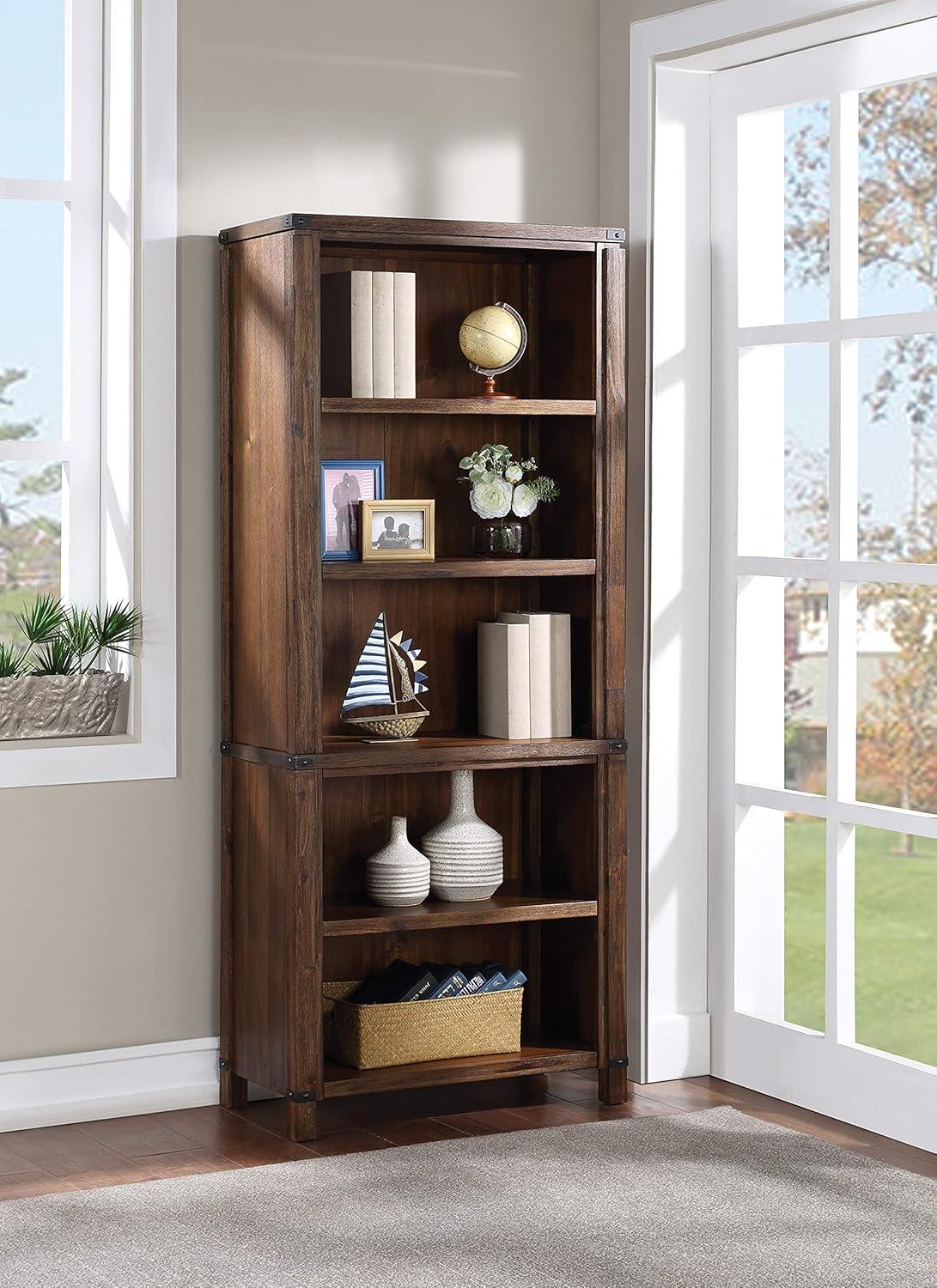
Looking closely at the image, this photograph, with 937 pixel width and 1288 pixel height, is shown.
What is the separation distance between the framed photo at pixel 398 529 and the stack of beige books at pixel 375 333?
0.22 meters

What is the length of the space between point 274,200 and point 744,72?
105 cm

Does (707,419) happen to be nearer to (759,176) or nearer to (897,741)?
(759,176)

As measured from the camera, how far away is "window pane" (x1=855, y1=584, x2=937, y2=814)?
6.40 m

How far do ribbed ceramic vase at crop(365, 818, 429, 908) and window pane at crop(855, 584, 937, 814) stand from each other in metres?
3.17

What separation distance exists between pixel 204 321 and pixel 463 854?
4.04 feet

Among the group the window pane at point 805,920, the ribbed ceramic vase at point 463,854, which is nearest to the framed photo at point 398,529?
the ribbed ceramic vase at point 463,854

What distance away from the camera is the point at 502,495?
366 centimetres

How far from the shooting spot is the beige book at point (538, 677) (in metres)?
3.66

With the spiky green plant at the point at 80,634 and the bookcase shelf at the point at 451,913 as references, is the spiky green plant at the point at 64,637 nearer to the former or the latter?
the spiky green plant at the point at 80,634

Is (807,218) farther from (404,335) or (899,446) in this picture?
(404,335)

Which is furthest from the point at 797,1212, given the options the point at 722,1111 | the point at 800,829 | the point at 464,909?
the point at 800,829

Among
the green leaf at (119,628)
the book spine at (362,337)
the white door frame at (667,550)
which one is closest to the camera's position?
the book spine at (362,337)

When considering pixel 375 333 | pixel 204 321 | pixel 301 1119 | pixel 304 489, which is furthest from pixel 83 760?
pixel 375 333

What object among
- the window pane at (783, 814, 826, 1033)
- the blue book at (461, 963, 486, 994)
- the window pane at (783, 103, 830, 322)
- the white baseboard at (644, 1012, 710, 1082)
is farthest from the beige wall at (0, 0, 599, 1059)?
the window pane at (783, 814, 826, 1033)
